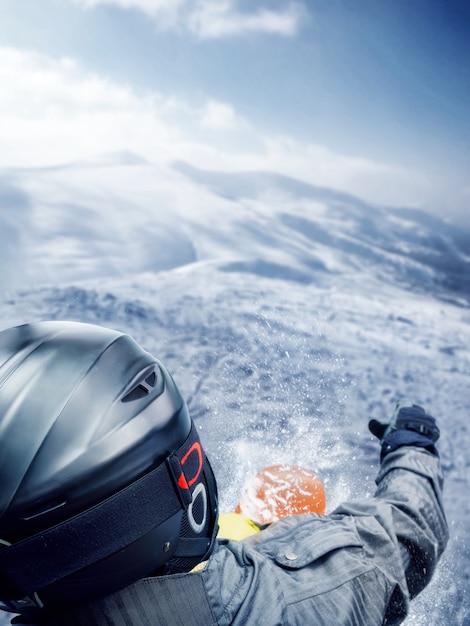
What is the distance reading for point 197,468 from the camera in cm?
106

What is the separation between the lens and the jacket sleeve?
4.62 ft

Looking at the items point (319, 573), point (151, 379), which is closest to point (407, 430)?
point (319, 573)

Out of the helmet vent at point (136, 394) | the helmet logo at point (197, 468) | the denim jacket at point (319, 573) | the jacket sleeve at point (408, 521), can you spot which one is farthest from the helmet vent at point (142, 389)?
the jacket sleeve at point (408, 521)

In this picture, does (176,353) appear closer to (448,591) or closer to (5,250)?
(448,591)

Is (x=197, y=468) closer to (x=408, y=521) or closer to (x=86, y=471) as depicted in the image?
(x=86, y=471)

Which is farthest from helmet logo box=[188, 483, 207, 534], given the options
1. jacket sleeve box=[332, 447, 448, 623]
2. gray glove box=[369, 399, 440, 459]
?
gray glove box=[369, 399, 440, 459]

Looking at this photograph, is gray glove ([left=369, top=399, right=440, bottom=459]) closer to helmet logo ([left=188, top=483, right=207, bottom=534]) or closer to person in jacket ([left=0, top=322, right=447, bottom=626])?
person in jacket ([left=0, top=322, right=447, bottom=626])

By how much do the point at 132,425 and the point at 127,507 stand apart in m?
0.16

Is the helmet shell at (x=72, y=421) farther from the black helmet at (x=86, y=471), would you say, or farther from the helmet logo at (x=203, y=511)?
the helmet logo at (x=203, y=511)

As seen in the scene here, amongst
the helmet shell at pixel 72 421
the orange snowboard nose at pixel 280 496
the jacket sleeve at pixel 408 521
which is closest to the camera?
the helmet shell at pixel 72 421

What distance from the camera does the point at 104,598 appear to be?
93 cm

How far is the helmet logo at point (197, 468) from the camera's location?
98 cm

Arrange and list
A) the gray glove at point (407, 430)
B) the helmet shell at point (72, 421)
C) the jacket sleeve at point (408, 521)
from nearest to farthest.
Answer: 1. the helmet shell at point (72, 421)
2. the jacket sleeve at point (408, 521)
3. the gray glove at point (407, 430)

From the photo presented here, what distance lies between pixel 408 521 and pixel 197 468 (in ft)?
2.89
